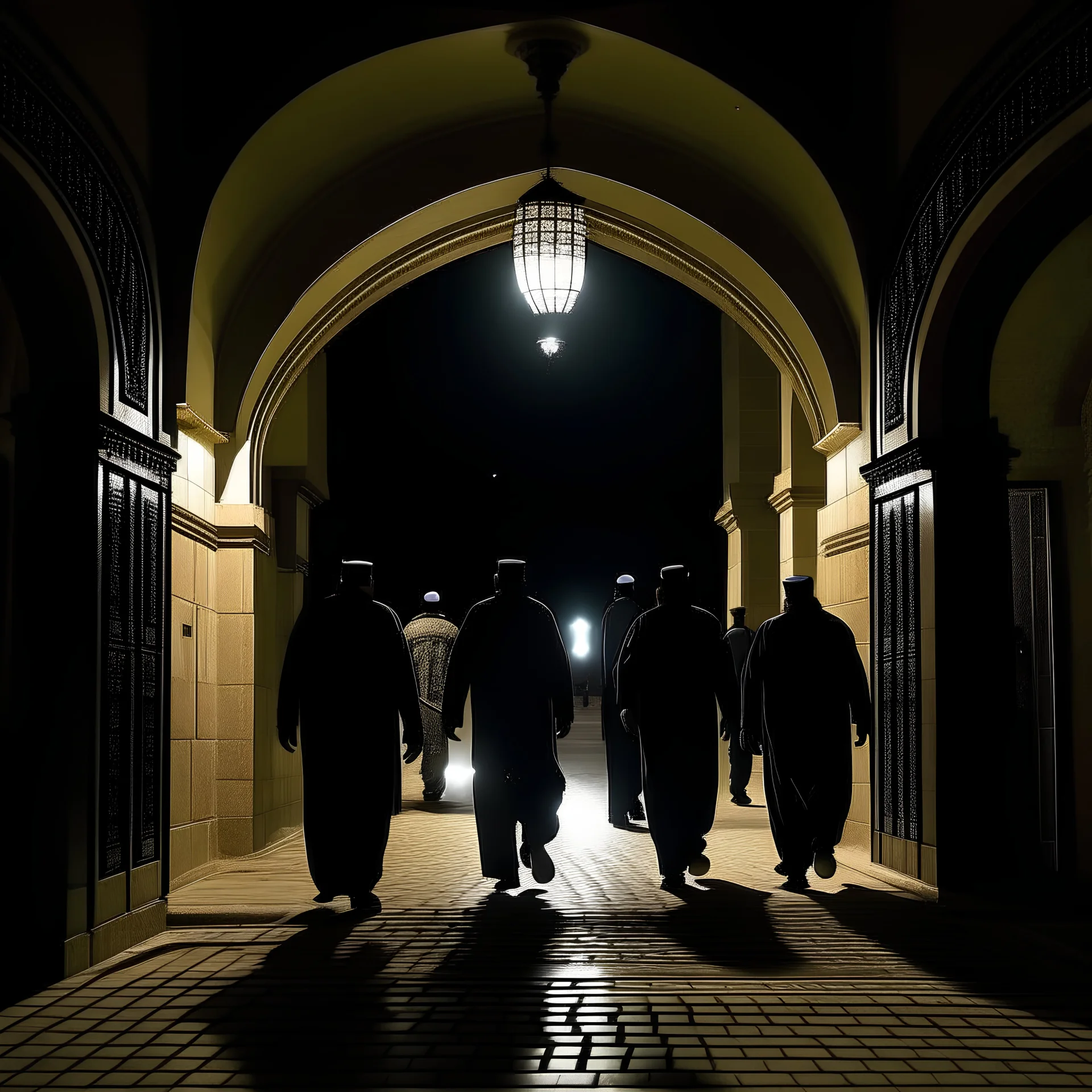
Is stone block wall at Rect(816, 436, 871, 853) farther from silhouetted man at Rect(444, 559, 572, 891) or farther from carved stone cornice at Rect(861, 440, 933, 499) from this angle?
silhouetted man at Rect(444, 559, 572, 891)

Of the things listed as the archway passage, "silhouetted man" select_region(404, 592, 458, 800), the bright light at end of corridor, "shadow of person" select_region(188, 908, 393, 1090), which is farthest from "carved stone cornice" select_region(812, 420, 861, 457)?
the bright light at end of corridor

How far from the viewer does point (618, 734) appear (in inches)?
344

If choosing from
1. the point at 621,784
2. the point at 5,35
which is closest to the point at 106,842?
the point at 5,35

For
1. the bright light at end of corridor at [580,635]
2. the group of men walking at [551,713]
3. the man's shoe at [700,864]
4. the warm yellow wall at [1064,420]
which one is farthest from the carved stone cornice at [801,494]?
the bright light at end of corridor at [580,635]

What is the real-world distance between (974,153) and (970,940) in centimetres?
347

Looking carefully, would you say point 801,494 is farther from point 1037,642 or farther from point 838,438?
point 1037,642

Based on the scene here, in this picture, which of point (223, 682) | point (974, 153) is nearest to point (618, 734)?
point (223, 682)

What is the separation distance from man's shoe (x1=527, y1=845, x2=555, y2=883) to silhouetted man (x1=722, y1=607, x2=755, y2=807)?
12.9 ft

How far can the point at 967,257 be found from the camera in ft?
19.7

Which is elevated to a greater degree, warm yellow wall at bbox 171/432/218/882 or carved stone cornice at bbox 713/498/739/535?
carved stone cornice at bbox 713/498/739/535

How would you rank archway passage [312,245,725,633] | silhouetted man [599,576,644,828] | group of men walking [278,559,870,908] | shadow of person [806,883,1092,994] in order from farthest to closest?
archway passage [312,245,725,633] < silhouetted man [599,576,644,828] < group of men walking [278,559,870,908] < shadow of person [806,883,1092,994]

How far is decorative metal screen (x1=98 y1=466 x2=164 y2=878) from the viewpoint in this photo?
17.3 feet

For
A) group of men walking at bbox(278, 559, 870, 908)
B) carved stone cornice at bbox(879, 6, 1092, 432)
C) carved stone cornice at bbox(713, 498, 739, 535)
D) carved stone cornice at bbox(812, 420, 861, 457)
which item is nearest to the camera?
carved stone cornice at bbox(879, 6, 1092, 432)

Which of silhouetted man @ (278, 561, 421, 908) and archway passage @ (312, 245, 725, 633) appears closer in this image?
silhouetted man @ (278, 561, 421, 908)
